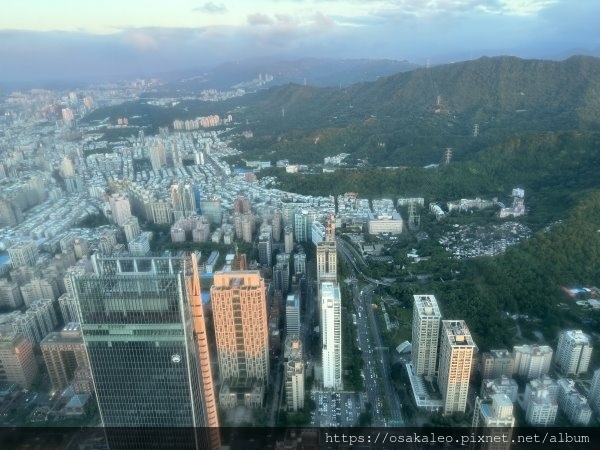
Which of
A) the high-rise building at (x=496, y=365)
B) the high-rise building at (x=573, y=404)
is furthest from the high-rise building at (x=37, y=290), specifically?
the high-rise building at (x=573, y=404)

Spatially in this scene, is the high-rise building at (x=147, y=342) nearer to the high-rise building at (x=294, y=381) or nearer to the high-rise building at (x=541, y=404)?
the high-rise building at (x=294, y=381)

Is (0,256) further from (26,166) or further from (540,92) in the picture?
(540,92)

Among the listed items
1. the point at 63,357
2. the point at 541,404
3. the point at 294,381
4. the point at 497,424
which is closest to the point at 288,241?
the point at 294,381

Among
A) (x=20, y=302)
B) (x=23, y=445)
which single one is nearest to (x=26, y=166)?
(x=20, y=302)

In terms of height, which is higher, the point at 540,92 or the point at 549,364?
the point at 540,92

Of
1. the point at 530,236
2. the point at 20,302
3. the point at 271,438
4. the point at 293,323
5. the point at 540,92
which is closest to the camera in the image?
the point at 271,438
